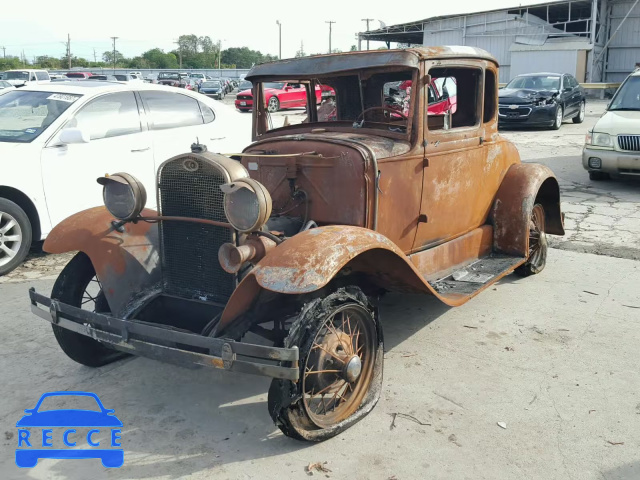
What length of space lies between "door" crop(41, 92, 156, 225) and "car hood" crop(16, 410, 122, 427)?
3.03 metres

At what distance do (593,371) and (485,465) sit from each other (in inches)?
53.3

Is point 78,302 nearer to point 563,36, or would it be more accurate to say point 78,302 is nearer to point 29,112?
point 29,112

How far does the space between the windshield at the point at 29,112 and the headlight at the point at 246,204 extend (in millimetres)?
3657

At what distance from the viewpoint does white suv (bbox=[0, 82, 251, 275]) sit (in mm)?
5770

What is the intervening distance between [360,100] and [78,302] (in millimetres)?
2399

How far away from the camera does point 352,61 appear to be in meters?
4.03

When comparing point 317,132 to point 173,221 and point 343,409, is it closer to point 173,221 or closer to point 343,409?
point 173,221

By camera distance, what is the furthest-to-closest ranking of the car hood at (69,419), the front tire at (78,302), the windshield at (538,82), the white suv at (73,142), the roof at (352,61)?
the windshield at (538,82) → the white suv at (73,142) → the roof at (352,61) → the front tire at (78,302) → the car hood at (69,419)

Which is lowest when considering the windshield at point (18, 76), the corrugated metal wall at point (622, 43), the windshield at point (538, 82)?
the windshield at point (538, 82)

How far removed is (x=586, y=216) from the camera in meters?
7.81

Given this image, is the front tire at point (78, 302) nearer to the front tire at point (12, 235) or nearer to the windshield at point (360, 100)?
the windshield at point (360, 100)

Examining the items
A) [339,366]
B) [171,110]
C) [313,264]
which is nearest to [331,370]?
[339,366]

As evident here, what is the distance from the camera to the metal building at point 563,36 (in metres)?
30.0

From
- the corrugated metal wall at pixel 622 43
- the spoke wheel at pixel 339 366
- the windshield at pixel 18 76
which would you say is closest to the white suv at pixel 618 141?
the spoke wheel at pixel 339 366
